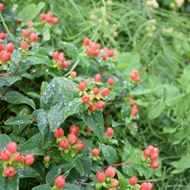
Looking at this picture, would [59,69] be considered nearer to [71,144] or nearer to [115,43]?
[71,144]

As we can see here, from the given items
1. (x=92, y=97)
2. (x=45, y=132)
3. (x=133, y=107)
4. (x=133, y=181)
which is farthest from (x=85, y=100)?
(x=133, y=107)

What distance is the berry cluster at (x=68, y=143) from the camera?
1183 millimetres

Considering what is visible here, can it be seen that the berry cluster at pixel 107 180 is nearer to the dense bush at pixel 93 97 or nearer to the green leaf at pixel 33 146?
the dense bush at pixel 93 97

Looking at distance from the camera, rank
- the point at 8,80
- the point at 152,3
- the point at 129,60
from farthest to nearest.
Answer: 1. the point at 152,3
2. the point at 129,60
3. the point at 8,80

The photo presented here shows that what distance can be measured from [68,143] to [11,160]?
6.1 inches

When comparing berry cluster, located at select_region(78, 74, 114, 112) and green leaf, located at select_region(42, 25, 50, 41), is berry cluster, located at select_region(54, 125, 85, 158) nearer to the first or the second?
berry cluster, located at select_region(78, 74, 114, 112)

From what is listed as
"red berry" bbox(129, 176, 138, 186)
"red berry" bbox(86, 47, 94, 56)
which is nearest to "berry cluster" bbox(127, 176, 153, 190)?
"red berry" bbox(129, 176, 138, 186)

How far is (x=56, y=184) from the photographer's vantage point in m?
1.12

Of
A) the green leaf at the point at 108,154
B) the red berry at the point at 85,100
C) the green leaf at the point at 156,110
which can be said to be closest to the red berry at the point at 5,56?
the red berry at the point at 85,100

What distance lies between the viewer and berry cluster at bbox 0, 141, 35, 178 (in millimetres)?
1074

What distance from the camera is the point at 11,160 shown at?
1.08 meters

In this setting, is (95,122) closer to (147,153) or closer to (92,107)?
(92,107)

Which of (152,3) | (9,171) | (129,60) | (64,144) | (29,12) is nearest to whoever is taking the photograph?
(9,171)

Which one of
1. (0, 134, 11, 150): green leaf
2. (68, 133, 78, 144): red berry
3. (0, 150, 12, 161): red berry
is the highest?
(0, 150, 12, 161): red berry
